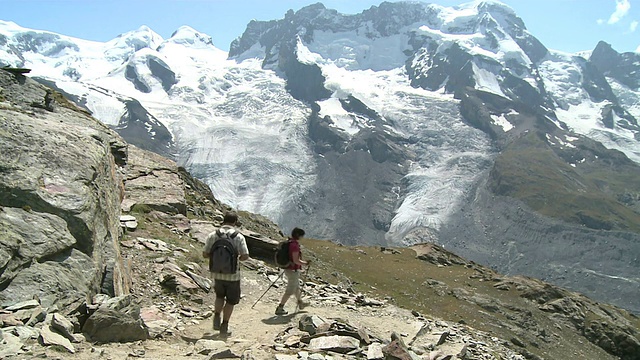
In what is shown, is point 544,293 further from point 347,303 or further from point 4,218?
point 4,218

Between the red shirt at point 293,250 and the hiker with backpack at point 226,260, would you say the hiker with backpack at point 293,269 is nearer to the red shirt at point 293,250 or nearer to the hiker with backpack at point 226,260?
the red shirt at point 293,250

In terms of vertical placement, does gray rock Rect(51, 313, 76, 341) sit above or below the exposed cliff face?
below

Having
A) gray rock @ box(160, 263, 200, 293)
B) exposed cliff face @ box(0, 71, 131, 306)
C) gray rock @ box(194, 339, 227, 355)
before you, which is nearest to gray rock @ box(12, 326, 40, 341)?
exposed cliff face @ box(0, 71, 131, 306)

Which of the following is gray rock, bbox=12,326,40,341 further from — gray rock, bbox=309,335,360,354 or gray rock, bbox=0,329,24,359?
gray rock, bbox=309,335,360,354

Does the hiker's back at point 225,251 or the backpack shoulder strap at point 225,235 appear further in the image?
the backpack shoulder strap at point 225,235

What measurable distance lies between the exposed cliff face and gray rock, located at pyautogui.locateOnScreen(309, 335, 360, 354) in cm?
555

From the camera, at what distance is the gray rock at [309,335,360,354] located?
A: 500 inches

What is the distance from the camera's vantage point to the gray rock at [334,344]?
→ 12.7 meters

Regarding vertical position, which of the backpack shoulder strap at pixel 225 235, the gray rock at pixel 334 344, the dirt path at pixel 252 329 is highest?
the backpack shoulder strap at pixel 225 235

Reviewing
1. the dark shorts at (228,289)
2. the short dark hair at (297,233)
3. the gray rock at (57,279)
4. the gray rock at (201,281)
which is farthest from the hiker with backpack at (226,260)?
the gray rock at (201,281)

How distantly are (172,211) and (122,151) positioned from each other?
5.51 meters

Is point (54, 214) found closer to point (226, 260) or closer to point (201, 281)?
point (226, 260)

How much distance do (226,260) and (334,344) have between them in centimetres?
363

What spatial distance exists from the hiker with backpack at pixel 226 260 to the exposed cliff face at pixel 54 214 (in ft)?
8.86
